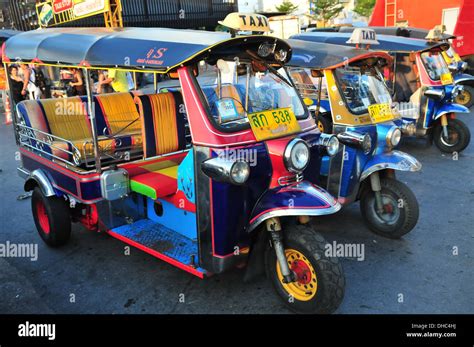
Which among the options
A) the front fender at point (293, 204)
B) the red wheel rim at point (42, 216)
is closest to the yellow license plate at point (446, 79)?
the front fender at point (293, 204)

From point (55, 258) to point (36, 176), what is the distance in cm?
87

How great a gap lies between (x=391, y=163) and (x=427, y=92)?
3.61m

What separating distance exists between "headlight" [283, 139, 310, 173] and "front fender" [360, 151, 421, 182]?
1342 millimetres

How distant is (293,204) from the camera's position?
300 cm

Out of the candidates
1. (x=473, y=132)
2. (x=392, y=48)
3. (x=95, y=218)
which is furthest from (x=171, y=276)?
(x=473, y=132)

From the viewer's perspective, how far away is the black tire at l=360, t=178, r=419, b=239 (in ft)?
13.9

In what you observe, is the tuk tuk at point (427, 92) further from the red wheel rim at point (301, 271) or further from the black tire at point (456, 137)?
the red wheel rim at point (301, 271)

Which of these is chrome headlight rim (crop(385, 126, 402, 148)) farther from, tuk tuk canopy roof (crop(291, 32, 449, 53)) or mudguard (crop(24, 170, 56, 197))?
mudguard (crop(24, 170, 56, 197))

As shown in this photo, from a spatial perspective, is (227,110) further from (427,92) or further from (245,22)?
(427,92)

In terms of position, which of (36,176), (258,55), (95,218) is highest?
(258,55)

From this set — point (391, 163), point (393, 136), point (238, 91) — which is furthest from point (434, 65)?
point (238, 91)

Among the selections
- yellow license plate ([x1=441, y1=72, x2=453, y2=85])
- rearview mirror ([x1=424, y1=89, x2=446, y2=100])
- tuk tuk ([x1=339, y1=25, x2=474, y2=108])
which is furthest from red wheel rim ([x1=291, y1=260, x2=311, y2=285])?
tuk tuk ([x1=339, y1=25, x2=474, y2=108])
